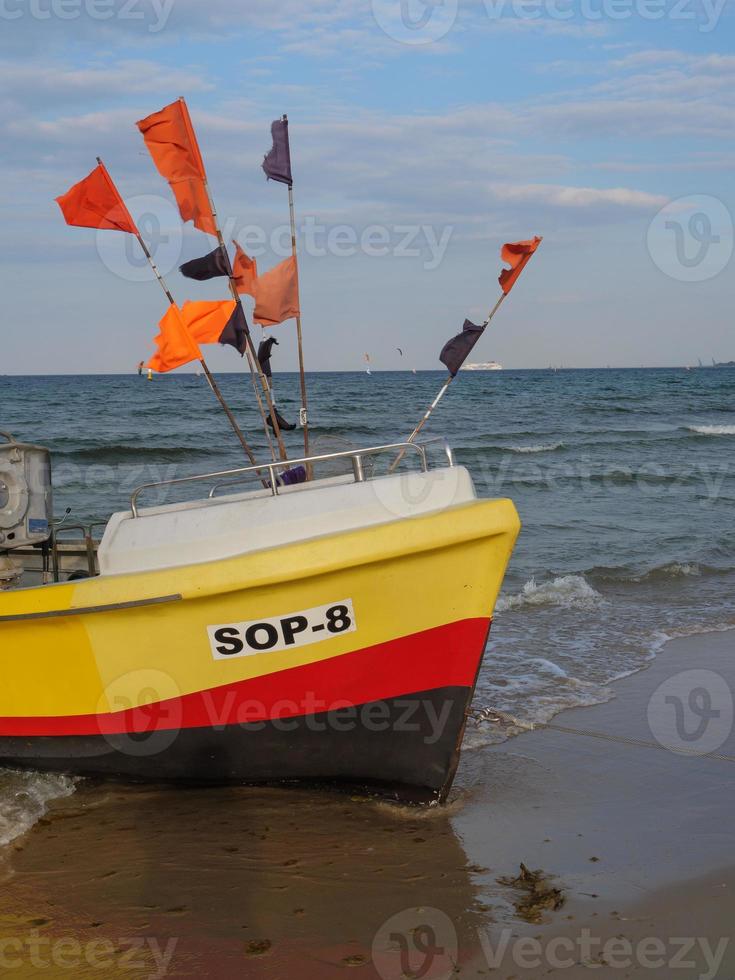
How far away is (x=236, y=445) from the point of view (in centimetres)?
2620

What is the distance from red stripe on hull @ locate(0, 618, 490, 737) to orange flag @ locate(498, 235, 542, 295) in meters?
2.19

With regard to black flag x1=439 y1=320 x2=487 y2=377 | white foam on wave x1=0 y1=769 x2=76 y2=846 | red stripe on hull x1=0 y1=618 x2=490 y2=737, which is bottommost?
white foam on wave x1=0 y1=769 x2=76 y2=846

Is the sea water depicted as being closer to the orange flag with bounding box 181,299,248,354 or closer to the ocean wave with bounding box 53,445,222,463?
the ocean wave with bounding box 53,445,222,463

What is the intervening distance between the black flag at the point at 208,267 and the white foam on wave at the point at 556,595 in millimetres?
5631

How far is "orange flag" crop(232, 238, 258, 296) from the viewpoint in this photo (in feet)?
22.9

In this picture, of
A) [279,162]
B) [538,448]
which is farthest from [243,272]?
[538,448]

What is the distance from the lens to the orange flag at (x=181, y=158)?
6523 millimetres

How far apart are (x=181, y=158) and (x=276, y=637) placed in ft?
9.85

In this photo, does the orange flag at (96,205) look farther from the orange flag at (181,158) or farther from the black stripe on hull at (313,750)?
the black stripe on hull at (313,750)

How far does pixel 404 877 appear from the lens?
516 cm

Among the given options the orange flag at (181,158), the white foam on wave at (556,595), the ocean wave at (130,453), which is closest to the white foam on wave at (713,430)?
the ocean wave at (130,453)

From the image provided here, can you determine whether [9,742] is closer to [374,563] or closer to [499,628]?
[374,563]

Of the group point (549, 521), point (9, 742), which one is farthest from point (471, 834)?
point (549, 521)

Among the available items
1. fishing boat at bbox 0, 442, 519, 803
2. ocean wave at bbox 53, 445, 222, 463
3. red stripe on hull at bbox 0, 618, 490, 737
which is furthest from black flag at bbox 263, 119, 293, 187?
ocean wave at bbox 53, 445, 222, 463
